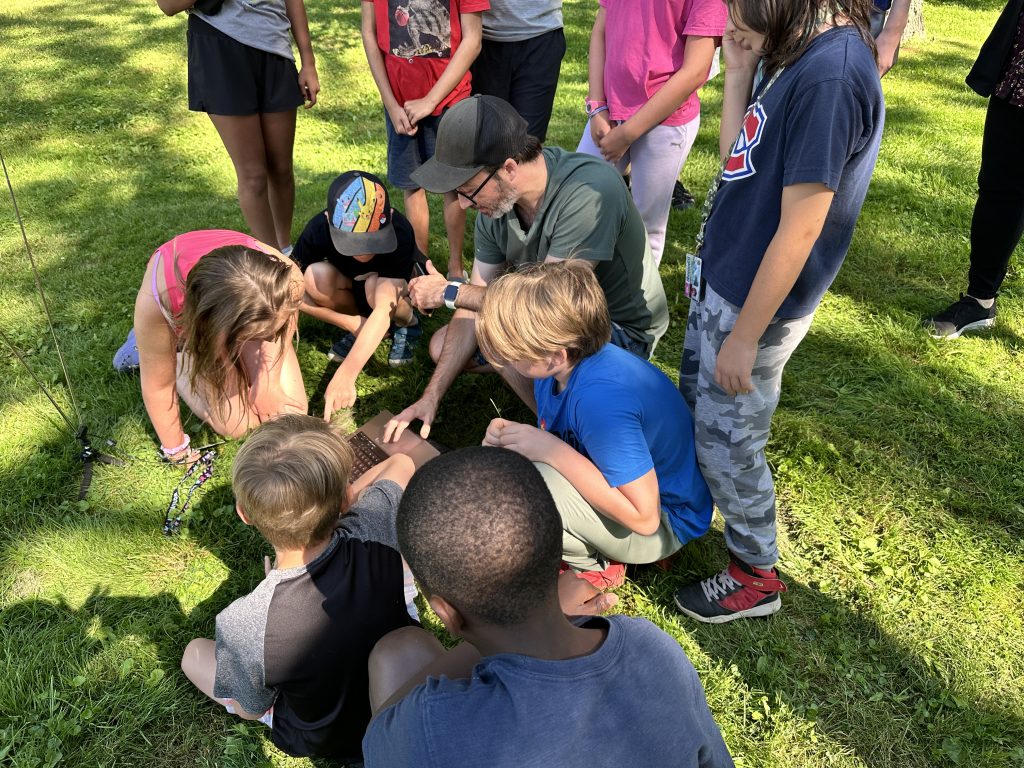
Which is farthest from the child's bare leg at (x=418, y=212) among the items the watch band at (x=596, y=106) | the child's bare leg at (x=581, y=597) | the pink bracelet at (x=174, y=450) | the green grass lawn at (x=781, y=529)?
the child's bare leg at (x=581, y=597)

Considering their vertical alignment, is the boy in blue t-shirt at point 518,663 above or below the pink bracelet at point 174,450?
above

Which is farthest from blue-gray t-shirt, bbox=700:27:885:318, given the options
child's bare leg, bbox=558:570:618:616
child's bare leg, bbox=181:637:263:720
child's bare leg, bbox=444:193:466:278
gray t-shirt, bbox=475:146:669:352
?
child's bare leg, bbox=444:193:466:278

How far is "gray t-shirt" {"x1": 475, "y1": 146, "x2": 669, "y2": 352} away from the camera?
2.51m

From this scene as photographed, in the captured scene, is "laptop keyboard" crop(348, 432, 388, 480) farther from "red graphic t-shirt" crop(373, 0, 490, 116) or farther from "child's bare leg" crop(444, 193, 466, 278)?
"red graphic t-shirt" crop(373, 0, 490, 116)

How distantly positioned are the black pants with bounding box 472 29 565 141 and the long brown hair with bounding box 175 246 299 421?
6.16 ft

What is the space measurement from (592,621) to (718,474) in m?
1.02

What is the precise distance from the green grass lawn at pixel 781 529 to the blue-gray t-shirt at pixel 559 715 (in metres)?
1.09

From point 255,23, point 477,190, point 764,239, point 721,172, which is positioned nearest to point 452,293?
point 477,190

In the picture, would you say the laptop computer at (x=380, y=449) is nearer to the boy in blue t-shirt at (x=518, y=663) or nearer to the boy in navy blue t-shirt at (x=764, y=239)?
the boy in navy blue t-shirt at (x=764, y=239)

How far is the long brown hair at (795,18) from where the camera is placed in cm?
163

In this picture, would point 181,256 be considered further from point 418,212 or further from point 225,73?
point 418,212

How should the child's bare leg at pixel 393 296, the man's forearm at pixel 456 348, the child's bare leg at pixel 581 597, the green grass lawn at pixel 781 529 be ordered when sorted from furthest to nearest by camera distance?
1. the child's bare leg at pixel 393 296
2. the man's forearm at pixel 456 348
3. the child's bare leg at pixel 581 597
4. the green grass lawn at pixel 781 529

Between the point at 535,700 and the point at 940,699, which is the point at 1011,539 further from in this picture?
the point at 535,700

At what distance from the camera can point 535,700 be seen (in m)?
1.14
